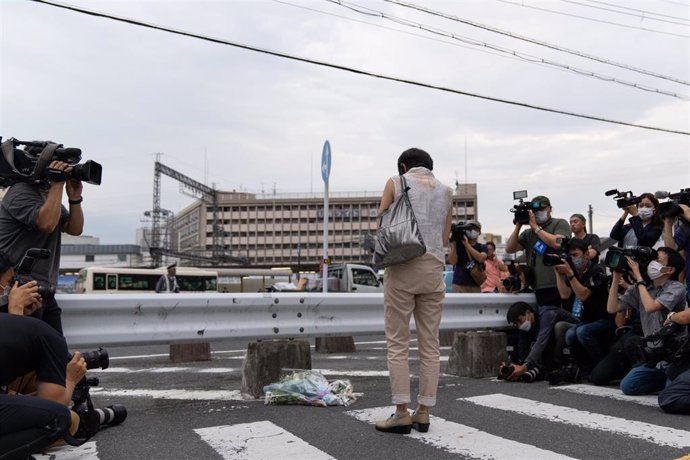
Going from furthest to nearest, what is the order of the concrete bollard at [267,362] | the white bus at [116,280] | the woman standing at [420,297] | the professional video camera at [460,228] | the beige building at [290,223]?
the beige building at [290,223] → the white bus at [116,280] → the professional video camera at [460,228] → the concrete bollard at [267,362] → the woman standing at [420,297]

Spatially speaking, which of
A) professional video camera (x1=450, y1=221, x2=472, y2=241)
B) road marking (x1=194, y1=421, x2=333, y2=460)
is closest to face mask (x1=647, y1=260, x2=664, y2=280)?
professional video camera (x1=450, y1=221, x2=472, y2=241)

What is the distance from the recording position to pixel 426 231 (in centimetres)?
435

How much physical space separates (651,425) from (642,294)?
144 centimetres

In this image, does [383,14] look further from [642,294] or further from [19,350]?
[19,350]

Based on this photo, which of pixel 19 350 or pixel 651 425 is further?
pixel 651 425

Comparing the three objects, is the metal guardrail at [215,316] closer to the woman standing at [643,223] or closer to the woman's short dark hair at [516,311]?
the woman's short dark hair at [516,311]

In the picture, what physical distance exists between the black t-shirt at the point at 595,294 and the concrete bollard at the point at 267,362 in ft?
9.85

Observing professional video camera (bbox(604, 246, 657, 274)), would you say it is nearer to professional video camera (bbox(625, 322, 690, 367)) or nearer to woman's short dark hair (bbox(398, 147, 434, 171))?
professional video camera (bbox(625, 322, 690, 367))

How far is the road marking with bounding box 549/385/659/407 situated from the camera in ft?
17.0

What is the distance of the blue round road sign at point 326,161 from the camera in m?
12.3

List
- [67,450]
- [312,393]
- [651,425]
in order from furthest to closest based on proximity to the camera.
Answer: [312,393]
[651,425]
[67,450]

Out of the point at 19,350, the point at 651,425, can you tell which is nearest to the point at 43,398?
the point at 19,350

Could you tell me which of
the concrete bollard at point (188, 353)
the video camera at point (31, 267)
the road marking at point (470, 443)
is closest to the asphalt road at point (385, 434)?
the road marking at point (470, 443)

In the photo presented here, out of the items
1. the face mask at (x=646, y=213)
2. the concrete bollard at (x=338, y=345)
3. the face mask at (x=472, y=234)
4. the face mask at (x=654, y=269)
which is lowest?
the concrete bollard at (x=338, y=345)
